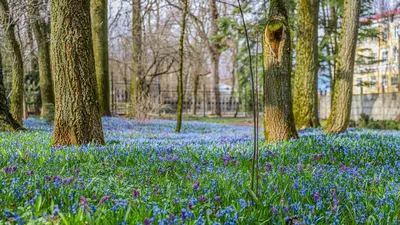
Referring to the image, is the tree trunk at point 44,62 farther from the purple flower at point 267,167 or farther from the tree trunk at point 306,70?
the purple flower at point 267,167

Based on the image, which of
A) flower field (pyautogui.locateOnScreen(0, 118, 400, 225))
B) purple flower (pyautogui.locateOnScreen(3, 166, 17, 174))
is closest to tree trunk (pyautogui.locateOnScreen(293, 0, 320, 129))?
flower field (pyautogui.locateOnScreen(0, 118, 400, 225))

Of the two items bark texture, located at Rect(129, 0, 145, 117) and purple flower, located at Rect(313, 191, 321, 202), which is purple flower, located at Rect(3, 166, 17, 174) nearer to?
purple flower, located at Rect(313, 191, 321, 202)

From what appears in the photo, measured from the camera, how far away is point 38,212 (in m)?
2.31

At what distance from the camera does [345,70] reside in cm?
896

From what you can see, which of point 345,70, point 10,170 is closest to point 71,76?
point 10,170

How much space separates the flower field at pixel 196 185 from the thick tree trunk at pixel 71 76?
456 millimetres

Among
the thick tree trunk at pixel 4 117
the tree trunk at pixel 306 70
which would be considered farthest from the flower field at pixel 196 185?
the tree trunk at pixel 306 70

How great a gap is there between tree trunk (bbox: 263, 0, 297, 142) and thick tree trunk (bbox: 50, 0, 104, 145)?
123 inches

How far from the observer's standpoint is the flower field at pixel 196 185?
2404mm

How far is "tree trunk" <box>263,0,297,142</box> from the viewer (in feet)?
22.1

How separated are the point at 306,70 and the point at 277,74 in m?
5.42

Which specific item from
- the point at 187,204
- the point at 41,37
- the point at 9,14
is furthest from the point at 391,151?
the point at 41,37

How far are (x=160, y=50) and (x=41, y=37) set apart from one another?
489 inches

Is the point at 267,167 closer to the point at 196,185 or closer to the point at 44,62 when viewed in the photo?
the point at 196,185
